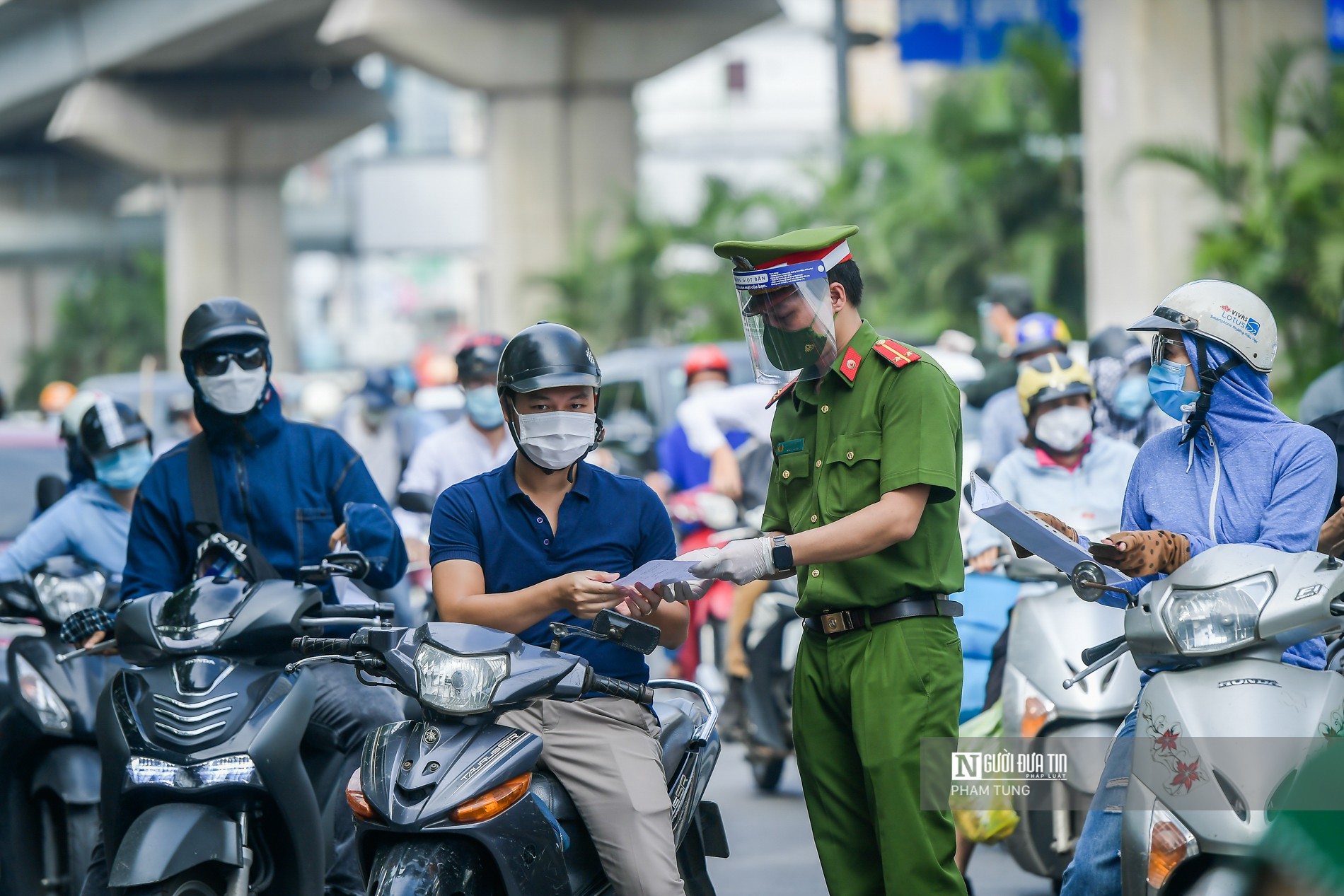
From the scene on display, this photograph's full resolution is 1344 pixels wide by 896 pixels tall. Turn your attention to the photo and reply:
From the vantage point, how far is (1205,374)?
4176mm

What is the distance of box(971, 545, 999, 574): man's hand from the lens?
21.2ft

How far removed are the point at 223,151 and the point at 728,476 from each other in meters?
28.7

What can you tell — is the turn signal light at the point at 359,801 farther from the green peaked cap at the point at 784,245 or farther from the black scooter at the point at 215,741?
the green peaked cap at the point at 784,245

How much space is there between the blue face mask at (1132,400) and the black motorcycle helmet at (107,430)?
4.17m

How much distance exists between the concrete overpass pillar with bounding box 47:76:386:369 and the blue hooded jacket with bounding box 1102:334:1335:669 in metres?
32.2

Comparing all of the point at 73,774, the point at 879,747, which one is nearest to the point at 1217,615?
the point at 879,747

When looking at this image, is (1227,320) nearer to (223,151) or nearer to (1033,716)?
(1033,716)

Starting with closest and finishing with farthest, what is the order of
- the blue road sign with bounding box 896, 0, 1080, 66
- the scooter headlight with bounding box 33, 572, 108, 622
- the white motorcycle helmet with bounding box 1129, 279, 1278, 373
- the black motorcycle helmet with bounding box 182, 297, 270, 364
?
the white motorcycle helmet with bounding box 1129, 279, 1278, 373 → the black motorcycle helmet with bounding box 182, 297, 270, 364 → the scooter headlight with bounding box 33, 572, 108, 622 → the blue road sign with bounding box 896, 0, 1080, 66

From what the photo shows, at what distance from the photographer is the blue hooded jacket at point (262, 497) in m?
5.25

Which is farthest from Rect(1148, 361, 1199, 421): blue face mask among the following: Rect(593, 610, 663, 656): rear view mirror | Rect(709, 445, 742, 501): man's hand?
Rect(709, 445, 742, 501): man's hand

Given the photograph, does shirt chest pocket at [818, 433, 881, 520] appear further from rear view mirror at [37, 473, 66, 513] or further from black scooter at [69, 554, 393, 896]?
rear view mirror at [37, 473, 66, 513]

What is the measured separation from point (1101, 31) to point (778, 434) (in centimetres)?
1453

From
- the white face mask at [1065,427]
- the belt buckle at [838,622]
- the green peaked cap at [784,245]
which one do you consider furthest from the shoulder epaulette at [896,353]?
the white face mask at [1065,427]

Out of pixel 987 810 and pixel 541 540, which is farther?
pixel 987 810
